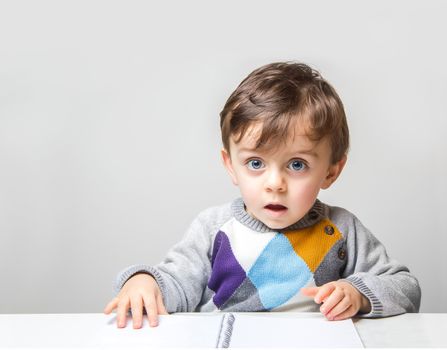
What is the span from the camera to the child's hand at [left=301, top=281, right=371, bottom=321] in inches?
38.5

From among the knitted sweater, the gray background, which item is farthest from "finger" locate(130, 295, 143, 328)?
the gray background

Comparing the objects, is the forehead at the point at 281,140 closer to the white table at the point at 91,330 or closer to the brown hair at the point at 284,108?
the brown hair at the point at 284,108

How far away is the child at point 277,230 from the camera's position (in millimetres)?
1107

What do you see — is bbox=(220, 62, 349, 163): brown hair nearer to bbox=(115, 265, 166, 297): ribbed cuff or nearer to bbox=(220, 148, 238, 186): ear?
bbox=(220, 148, 238, 186): ear

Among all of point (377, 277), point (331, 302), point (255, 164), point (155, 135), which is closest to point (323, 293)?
point (331, 302)

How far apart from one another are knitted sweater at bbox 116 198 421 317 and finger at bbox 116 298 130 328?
0.15 m

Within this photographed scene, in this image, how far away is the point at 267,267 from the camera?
3.94ft

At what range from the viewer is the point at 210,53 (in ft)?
5.96

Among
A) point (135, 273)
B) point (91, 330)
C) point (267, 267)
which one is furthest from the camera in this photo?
point (267, 267)

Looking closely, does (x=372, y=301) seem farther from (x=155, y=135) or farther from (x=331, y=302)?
(x=155, y=135)

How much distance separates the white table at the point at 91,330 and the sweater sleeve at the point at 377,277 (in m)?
0.03

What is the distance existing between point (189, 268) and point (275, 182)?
0.73ft

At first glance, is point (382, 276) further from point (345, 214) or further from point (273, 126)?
point (273, 126)

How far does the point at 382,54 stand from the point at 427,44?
0.36 feet
